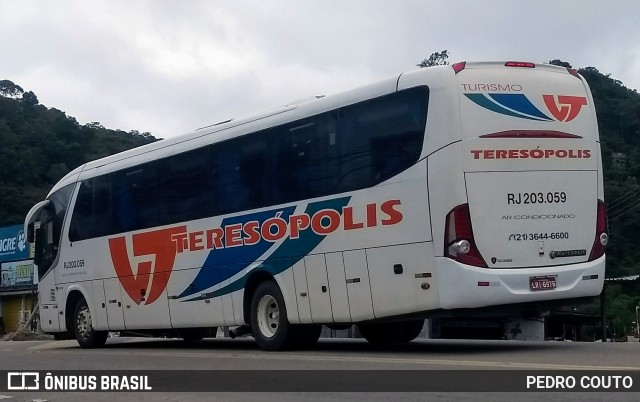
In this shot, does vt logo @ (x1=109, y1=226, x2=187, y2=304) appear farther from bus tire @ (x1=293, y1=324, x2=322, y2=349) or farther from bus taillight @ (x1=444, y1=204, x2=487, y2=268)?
bus taillight @ (x1=444, y1=204, x2=487, y2=268)

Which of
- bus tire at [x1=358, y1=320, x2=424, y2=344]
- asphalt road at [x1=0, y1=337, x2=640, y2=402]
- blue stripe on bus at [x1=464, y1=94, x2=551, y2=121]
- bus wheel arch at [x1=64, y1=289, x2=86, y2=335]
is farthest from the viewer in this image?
bus wheel arch at [x1=64, y1=289, x2=86, y2=335]

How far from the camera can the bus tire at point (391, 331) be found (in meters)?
16.1

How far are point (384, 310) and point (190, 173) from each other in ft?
17.1

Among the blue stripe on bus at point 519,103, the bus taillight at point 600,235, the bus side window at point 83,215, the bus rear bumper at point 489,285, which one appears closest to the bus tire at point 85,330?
the bus side window at point 83,215

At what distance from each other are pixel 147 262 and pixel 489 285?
7.83 m

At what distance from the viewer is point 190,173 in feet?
54.9

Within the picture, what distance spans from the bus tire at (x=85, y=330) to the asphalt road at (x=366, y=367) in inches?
143

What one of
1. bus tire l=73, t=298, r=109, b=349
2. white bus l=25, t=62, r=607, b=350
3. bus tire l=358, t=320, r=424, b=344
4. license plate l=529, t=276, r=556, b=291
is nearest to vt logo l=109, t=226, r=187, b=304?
white bus l=25, t=62, r=607, b=350

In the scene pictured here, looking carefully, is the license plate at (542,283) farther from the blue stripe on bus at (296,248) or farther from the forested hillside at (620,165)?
the forested hillside at (620,165)

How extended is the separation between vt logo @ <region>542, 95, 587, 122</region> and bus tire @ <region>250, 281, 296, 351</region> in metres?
4.80

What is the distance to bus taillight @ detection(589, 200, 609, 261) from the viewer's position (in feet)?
42.0

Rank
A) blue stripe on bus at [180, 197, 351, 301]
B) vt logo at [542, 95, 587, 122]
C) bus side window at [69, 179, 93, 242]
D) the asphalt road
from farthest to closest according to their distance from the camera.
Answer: bus side window at [69, 179, 93, 242], blue stripe on bus at [180, 197, 351, 301], vt logo at [542, 95, 587, 122], the asphalt road

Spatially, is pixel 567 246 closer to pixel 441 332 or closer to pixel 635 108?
pixel 441 332

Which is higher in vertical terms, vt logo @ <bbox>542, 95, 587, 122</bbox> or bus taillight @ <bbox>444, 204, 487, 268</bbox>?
vt logo @ <bbox>542, 95, 587, 122</bbox>
